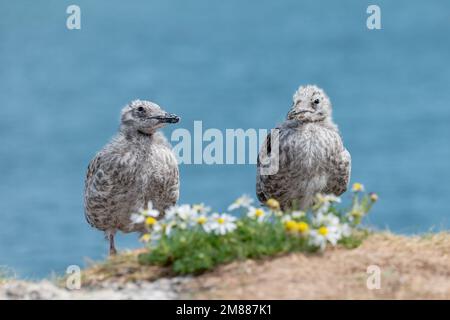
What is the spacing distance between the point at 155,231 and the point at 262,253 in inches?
40.6

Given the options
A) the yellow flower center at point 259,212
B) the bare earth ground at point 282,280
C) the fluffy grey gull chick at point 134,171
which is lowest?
the bare earth ground at point 282,280

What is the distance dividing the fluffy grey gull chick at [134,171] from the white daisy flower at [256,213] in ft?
7.77

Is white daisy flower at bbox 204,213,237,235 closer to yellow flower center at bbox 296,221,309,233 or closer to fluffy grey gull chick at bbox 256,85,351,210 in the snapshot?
yellow flower center at bbox 296,221,309,233

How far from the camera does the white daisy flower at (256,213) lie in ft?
32.9

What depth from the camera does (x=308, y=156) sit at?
1226 centimetres

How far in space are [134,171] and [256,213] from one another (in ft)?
8.68

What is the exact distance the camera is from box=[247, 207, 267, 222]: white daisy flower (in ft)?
32.9

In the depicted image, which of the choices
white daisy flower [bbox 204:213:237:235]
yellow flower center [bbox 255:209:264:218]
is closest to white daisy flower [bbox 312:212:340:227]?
yellow flower center [bbox 255:209:264:218]

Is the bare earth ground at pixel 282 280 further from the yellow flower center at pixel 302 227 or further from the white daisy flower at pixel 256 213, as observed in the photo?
the white daisy flower at pixel 256 213

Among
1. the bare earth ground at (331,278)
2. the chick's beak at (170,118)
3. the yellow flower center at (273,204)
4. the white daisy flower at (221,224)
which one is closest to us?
the bare earth ground at (331,278)

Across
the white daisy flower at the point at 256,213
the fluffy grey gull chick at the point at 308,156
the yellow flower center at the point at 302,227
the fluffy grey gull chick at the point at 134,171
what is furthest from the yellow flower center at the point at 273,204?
the fluffy grey gull chick at the point at 134,171

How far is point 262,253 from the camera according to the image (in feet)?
31.9

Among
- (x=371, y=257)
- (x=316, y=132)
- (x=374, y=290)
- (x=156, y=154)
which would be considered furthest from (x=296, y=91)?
(x=374, y=290)

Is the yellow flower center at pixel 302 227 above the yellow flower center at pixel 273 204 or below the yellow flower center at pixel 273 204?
below
